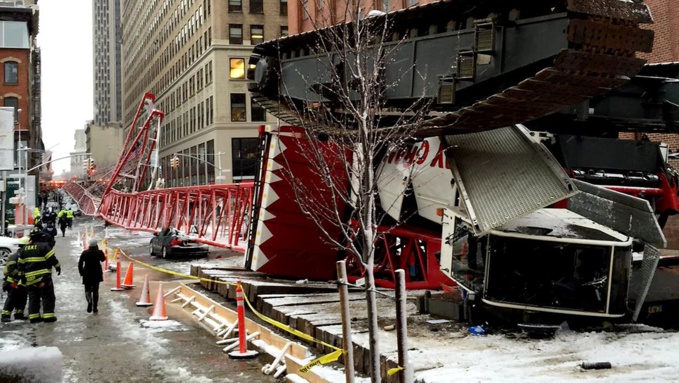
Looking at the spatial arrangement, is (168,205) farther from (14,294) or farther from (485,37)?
(485,37)

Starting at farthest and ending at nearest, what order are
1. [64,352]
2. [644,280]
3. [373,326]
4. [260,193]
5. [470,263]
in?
[260,193] → [64,352] → [470,263] → [644,280] → [373,326]

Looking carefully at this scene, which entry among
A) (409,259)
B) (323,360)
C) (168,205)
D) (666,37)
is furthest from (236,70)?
(323,360)

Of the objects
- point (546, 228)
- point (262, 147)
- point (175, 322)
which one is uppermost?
point (262, 147)

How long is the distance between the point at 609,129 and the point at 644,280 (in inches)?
175

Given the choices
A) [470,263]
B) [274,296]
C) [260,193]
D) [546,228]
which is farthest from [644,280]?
[260,193]

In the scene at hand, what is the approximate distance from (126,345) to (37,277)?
10.6 ft

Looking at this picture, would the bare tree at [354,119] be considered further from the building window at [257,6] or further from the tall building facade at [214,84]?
the building window at [257,6]

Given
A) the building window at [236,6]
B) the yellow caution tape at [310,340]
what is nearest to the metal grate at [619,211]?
the yellow caution tape at [310,340]

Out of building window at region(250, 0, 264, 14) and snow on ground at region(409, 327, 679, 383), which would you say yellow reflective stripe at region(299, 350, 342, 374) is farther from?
building window at region(250, 0, 264, 14)

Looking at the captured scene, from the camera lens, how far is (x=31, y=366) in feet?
13.4

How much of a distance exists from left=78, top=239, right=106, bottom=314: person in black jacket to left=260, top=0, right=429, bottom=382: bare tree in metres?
4.78

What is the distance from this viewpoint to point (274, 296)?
13289 mm

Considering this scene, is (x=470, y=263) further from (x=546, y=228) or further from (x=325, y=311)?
(x=325, y=311)

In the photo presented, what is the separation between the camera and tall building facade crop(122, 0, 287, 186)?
61.4 metres
